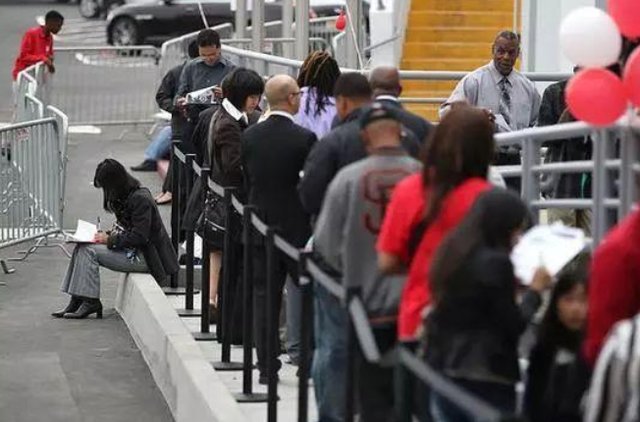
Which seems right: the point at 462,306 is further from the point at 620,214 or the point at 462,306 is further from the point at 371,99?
the point at 371,99

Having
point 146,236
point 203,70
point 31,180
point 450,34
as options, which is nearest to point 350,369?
point 146,236

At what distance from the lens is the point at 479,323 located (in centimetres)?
696

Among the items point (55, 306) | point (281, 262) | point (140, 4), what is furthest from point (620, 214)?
point (140, 4)

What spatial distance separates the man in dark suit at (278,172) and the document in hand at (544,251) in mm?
3192

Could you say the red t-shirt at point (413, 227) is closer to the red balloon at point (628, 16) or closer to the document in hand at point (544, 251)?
the document in hand at point (544, 251)

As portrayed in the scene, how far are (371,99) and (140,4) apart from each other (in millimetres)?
33108

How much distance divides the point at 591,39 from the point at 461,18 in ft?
52.2

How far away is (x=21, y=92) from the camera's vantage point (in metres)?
22.4

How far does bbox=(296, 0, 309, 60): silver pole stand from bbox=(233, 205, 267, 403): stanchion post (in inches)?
336

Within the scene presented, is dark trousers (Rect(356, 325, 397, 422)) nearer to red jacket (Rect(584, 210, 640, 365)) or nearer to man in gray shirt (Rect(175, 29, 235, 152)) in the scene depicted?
red jacket (Rect(584, 210, 640, 365))

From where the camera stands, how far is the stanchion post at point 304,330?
8906 millimetres

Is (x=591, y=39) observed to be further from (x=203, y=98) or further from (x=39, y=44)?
(x=39, y=44)

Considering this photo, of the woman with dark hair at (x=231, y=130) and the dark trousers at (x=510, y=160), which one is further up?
the woman with dark hair at (x=231, y=130)

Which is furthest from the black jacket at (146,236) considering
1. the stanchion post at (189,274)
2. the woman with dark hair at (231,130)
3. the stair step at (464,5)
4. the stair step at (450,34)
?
the stair step at (464,5)
